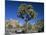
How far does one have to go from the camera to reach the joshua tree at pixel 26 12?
5.65ft

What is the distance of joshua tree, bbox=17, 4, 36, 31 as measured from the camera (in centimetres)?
172

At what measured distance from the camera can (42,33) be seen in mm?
1786

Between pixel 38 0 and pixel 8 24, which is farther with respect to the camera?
pixel 38 0

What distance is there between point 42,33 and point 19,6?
1.80ft

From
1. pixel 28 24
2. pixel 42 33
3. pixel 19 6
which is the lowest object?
pixel 42 33

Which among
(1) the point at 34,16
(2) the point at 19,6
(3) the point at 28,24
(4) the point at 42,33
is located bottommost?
(4) the point at 42,33

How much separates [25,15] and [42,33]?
39cm

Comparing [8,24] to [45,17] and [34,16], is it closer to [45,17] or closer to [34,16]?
[34,16]

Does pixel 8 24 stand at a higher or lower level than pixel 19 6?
lower

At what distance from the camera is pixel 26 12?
5.73ft

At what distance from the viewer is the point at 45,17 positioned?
1810 mm

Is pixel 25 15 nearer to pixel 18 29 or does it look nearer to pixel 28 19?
pixel 28 19
